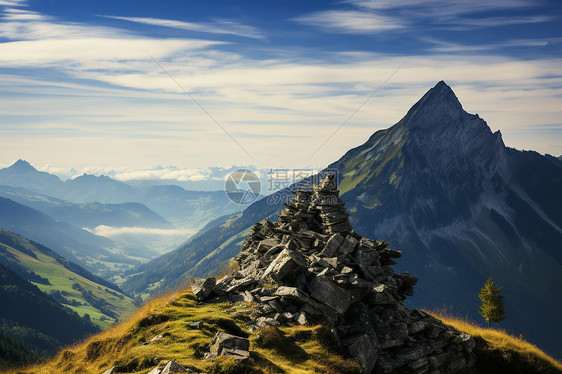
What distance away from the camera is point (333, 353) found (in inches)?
929

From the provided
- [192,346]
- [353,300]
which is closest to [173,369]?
[192,346]

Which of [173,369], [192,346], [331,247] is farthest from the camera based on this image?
[331,247]

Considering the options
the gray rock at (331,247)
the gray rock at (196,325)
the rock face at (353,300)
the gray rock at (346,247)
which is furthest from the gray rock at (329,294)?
the gray rock at (196,325)

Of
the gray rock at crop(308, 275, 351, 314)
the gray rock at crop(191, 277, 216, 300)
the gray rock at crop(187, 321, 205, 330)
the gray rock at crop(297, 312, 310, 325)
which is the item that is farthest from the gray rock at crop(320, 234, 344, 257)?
the gray rock at crop(187, 321, 205, 330)

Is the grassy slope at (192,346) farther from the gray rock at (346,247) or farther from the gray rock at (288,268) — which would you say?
the gray rock at (346,247)

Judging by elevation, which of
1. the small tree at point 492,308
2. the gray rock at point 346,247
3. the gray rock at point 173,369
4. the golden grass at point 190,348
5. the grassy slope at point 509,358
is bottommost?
the small tree at point 492,308

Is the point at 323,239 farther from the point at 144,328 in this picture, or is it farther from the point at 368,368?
the point at 144,328

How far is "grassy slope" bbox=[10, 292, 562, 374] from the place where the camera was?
20.2 metres

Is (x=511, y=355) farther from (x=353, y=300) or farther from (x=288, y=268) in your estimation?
(x=288, y=268)

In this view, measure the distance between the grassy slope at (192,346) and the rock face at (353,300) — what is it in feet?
4.71

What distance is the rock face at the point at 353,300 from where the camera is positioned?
2648cm

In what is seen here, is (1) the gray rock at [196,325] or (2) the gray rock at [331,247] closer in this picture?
(1) the gray rock at [196,325]

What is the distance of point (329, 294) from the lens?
1077 inches

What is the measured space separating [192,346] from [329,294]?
10787 millimetres
